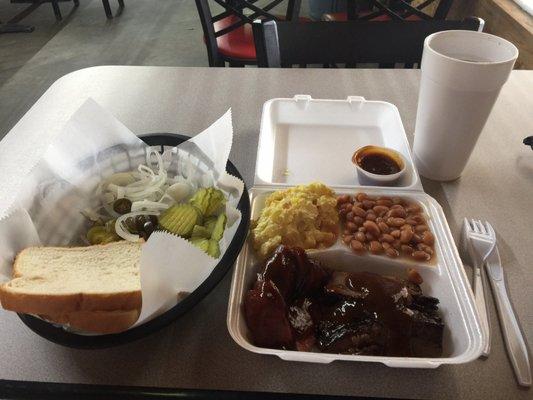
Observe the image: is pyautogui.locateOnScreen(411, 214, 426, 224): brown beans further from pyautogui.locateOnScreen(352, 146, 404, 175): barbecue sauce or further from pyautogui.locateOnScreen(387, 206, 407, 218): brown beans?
pyautogui.locateOnScreen(352, 146, 404, 175): barbecue sauce

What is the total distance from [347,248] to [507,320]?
0.32 meters

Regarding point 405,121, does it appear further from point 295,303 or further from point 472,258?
point 295,303

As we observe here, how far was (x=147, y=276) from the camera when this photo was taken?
601 millimetres

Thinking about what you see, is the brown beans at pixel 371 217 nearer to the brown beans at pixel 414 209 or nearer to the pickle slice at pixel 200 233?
the brown beans at pixel 414 209

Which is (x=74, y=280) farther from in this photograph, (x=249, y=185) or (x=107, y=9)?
(x=107, y=9)

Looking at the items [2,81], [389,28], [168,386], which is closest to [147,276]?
[168,386]

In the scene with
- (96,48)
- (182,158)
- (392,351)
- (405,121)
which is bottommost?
(96,48)

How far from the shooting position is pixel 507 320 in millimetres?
737

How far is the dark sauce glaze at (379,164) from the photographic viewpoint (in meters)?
1.06

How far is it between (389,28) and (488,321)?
122 cm

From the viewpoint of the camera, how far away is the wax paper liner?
62 cm

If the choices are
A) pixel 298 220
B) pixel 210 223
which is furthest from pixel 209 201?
pixel 298 220

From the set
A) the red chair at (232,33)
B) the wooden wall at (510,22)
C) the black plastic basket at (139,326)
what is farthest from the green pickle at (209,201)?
the wooden wall at (510,22)

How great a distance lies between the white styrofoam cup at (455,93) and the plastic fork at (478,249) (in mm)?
195
